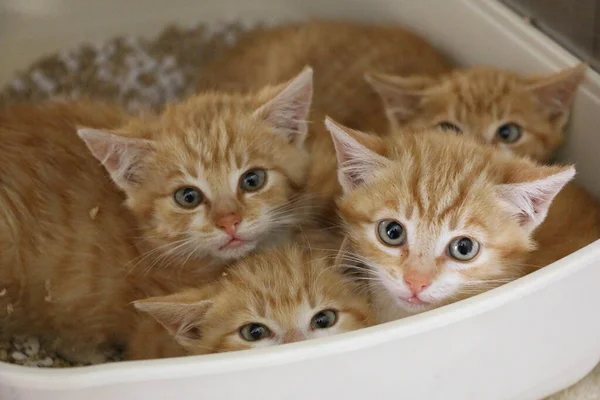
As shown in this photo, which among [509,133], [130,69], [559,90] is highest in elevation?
[559,90]

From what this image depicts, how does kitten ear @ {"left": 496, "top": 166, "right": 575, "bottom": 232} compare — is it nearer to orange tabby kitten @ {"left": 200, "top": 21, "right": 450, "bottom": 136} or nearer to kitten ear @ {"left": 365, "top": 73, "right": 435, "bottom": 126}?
kitten ear @ {"left": 365, "top": 73, "right": 435, "bottom": 126}

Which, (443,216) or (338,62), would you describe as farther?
(338,62)

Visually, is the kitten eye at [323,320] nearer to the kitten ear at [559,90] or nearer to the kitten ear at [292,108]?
the kitten ear at [292,108]

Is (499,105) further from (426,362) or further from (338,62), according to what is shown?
(426,362)

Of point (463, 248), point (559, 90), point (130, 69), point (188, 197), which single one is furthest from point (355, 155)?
point (130, 69)

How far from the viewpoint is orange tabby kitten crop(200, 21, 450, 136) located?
A: 2.05 m

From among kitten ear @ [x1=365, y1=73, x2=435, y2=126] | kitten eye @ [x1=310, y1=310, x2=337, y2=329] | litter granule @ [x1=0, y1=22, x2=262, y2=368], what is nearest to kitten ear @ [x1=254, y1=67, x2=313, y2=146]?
kitten ear @ [x1=365, y1=73, x2=435, y2=126]

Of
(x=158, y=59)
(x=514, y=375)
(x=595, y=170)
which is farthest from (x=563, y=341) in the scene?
(x=158, y=59)

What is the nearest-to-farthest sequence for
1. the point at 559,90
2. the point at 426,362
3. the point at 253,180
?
1. the point at 426,362
2. the point at 253,180
3. the point at 559,90

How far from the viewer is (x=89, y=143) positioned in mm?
1499

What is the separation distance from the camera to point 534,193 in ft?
4.32

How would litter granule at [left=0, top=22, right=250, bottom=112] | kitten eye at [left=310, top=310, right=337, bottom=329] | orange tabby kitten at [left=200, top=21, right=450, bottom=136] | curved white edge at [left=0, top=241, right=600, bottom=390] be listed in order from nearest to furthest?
curved white edge at [left=0, top=241, right=600, bottom=390], kitten eye at [left=310, top=310, right=337, bottom=329], orange tabby kitten at [left=200, top=21, right=450, bottom=136], litter granule at [left=0, top=22, right=250, bottom=112]

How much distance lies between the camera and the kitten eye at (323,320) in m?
1.36

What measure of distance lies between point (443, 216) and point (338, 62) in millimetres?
926
